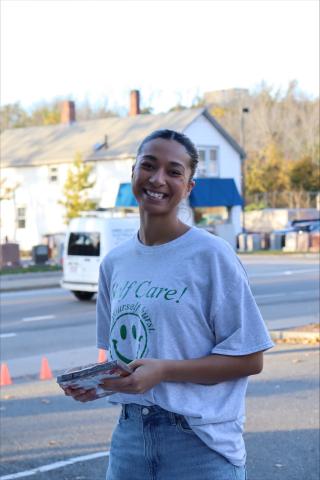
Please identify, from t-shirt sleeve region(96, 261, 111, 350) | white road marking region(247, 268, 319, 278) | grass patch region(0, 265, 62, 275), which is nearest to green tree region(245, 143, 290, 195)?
white road marking region(247, 268, 319, 278)

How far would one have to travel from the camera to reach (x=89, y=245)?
72.7ft

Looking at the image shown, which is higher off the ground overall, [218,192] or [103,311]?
A: [103,311]

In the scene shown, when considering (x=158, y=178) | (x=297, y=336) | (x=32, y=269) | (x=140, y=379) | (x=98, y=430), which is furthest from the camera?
(x=32, y=269)

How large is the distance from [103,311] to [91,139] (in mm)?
51084

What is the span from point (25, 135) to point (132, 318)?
57715 millimetres

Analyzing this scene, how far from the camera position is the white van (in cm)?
2162

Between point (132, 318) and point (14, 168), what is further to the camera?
point (14, 168)

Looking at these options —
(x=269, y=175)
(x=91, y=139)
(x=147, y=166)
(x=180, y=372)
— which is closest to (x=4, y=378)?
(x=147, y=166)

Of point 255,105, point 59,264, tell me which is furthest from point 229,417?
point 255,105

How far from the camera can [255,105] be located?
290 ft

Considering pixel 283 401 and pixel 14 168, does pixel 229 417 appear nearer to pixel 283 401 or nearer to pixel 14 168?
pixel 283 401

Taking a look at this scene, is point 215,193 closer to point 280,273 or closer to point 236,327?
point 280,273

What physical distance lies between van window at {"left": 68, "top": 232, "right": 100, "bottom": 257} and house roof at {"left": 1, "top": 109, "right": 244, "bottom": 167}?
27.1 meters

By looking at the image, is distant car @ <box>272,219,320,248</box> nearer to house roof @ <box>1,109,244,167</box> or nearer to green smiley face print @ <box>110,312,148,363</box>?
house roof @ <box>1,109,244,167</box>
